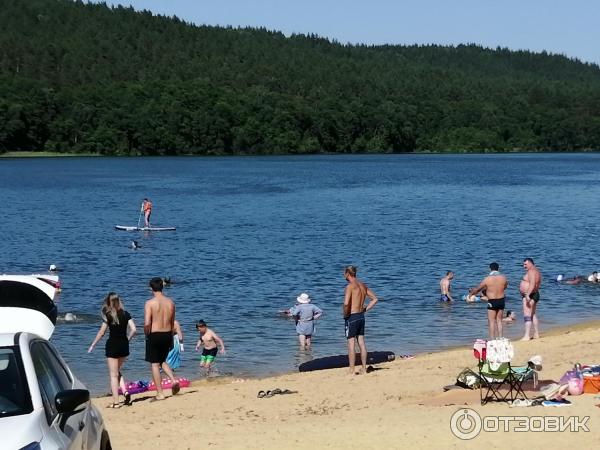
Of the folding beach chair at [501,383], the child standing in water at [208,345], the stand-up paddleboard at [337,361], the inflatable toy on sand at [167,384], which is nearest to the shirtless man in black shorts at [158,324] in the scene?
the inflatable toy on sand at [167,384]

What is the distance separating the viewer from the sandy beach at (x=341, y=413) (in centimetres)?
1130

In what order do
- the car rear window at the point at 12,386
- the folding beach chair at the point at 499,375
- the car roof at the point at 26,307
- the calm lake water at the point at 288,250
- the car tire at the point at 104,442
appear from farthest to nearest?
the calm lake water at the point at 288,250 < the folding beach chair at the point at 499,375 < the car roof at the point at 26,307 < the car tire at the point at 104,442 < the car rear window at the point at 12,386

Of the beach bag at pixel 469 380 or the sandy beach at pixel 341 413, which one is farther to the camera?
the beach bag at pixel 469 380

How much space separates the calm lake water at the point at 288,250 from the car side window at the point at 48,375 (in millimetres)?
11293

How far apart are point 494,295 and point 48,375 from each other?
13.8 metres

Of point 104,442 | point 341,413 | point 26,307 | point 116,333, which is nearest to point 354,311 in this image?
point 341,413

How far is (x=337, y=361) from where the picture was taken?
62.1 ft

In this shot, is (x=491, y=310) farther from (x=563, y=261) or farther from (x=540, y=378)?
(x=563, y=261)

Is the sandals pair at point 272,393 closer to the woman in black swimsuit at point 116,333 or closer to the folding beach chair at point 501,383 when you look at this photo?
the woman in black swimsuit at point 116,333

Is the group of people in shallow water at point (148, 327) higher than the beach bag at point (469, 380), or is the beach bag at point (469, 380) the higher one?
the group of people in shallow water at point (148, 327)

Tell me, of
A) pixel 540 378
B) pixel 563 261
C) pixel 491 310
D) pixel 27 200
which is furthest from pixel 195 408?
pixel 27 200

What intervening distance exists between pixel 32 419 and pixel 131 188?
94.1 m

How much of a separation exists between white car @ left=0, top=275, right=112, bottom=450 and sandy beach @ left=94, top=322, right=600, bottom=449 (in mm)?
4038

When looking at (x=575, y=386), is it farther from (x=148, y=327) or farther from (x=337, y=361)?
(x=337, y=361)
